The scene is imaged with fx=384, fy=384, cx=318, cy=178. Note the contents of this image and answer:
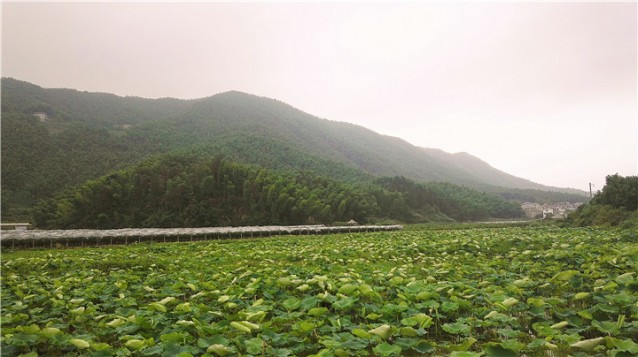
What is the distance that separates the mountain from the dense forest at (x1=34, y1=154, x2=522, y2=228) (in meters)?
19.0

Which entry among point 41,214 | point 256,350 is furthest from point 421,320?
point 41,214

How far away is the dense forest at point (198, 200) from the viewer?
49938mm

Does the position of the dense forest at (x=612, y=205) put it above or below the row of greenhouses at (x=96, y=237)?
above

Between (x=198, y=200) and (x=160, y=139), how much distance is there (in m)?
51.9

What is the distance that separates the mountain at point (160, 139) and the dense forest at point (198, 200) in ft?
62.2

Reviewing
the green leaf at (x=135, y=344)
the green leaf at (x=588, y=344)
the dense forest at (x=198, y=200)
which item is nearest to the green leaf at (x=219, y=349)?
the green leaf at (x=135, y=344)

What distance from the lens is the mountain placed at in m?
70.8

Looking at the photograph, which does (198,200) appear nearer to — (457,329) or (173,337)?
(173,337)

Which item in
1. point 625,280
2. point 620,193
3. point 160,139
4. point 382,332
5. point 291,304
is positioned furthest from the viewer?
point 160,139

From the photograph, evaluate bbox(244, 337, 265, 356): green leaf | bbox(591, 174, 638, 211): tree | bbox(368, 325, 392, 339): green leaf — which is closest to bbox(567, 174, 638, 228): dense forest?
bbox(591, 174, 638, 211): tree

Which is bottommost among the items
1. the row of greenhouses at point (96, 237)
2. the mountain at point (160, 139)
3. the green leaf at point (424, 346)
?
the row of greenhouses at point (96, 237)

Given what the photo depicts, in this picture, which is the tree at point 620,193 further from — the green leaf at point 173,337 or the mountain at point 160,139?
the mountain at point 160,139

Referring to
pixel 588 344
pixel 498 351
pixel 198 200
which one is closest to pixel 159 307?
pixel 498 351

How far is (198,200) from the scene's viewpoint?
5509 centimetres
